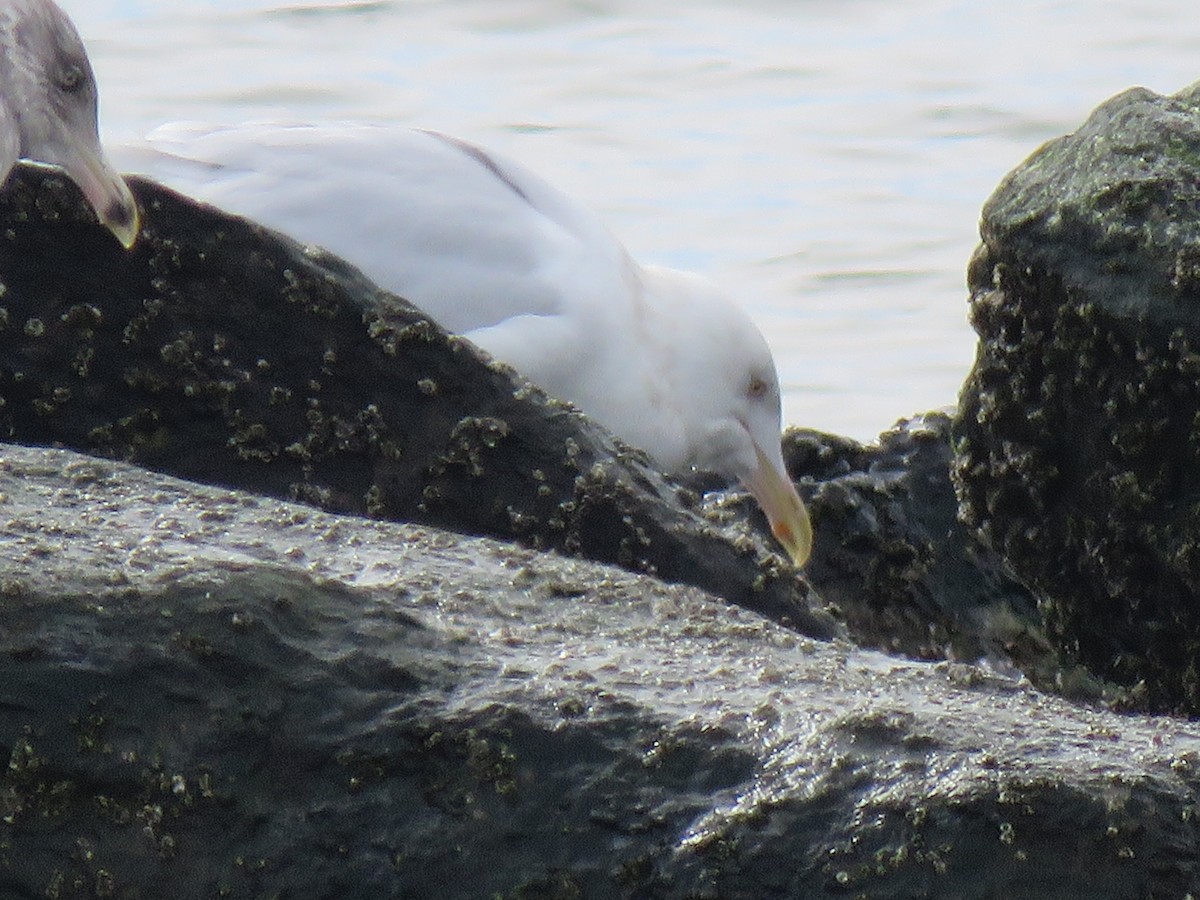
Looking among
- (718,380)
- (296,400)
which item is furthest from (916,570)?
(718,380)

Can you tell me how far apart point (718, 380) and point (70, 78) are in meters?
2.06

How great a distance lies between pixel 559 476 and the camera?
11.2 ft

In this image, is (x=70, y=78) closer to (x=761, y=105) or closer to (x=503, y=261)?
(x=503, y=261)

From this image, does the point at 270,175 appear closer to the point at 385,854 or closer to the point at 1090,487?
the point at 1090,487

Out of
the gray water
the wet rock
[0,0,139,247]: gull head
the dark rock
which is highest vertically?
[0,0,139,247]: gull head

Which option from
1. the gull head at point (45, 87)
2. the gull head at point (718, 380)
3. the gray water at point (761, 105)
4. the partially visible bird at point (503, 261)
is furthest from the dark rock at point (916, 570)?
the gray water at point (761, 105)

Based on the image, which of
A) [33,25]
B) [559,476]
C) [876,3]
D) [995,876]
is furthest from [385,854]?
[876,3]

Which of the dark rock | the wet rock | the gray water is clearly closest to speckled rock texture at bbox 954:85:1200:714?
the wet rock

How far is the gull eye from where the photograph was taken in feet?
14.6

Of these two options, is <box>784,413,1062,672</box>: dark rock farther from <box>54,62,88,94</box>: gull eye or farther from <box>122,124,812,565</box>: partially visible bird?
<box>54,62,88,94</box>: gull eye

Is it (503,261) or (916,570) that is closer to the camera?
(916,570)

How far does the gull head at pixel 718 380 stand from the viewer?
566 cm

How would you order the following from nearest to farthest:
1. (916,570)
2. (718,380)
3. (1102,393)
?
(1102,393)
(916,570)
(718,380)

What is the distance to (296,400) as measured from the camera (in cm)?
339
